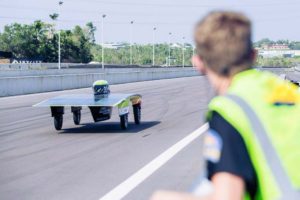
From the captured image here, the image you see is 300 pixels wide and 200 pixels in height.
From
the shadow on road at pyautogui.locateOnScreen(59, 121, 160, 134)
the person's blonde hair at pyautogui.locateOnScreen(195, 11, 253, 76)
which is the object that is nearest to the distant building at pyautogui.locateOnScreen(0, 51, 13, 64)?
the shadow on road at pyautogui.locateOnScreen(59, 121, 160, 134)

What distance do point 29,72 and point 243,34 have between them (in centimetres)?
7063

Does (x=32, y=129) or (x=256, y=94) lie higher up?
(x=256, y=94)

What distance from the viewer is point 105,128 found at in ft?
61.7

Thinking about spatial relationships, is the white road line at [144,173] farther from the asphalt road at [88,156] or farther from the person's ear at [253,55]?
the person's ear at [253,55]

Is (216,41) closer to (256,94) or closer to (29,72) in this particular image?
(256,94)

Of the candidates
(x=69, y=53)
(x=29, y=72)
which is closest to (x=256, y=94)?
(x=29, y=72)

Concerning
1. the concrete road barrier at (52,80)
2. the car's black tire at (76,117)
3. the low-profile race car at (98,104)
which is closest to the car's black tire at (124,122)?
the low-profile race car at (98,104)

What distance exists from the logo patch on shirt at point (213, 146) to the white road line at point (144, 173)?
6676mm

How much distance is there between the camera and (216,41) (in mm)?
2512

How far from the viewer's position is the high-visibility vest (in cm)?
240

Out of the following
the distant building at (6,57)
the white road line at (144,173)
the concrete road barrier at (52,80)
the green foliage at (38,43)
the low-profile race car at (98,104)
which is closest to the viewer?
the white road line at (144,173)

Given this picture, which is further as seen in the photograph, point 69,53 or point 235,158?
point 69,53

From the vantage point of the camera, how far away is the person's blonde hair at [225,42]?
2508 millimetres

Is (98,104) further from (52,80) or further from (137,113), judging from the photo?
(52,80)
